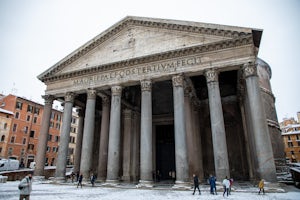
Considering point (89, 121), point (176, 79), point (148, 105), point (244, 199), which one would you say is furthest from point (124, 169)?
point (244, 199)

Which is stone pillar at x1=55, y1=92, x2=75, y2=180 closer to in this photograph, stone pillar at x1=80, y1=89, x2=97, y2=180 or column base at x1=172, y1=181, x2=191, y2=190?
stone pillar at x1=80, y1=89, x2=97, y2=180

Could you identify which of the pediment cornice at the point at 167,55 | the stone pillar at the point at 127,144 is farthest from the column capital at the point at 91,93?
the stone pillar at the point at 127,144

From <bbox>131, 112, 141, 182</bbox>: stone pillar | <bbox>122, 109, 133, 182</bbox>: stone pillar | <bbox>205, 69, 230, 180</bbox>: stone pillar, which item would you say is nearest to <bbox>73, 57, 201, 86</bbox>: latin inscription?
<bbox>205, 69, 230, 180</bbox>: stone pillar

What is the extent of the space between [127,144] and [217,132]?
8.79m

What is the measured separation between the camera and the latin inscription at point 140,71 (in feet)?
42.0

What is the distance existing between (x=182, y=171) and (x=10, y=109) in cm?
2915

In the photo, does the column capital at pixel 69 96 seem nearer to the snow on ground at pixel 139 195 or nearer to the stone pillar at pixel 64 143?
the stone pillar at pixel 64 143

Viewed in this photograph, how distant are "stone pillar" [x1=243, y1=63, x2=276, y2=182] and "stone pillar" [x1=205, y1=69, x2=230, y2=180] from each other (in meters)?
1.51

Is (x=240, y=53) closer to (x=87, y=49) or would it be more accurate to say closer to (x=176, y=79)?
(x=176, y=79)

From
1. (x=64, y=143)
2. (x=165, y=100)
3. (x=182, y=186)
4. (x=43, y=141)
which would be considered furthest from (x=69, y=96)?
(x=182, y=186)

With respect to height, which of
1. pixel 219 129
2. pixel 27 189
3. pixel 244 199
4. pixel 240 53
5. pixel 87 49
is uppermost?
pixel 87 49

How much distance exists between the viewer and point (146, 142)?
12148mm

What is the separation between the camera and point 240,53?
11.7 metres

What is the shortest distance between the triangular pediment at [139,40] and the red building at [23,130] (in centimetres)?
1783
